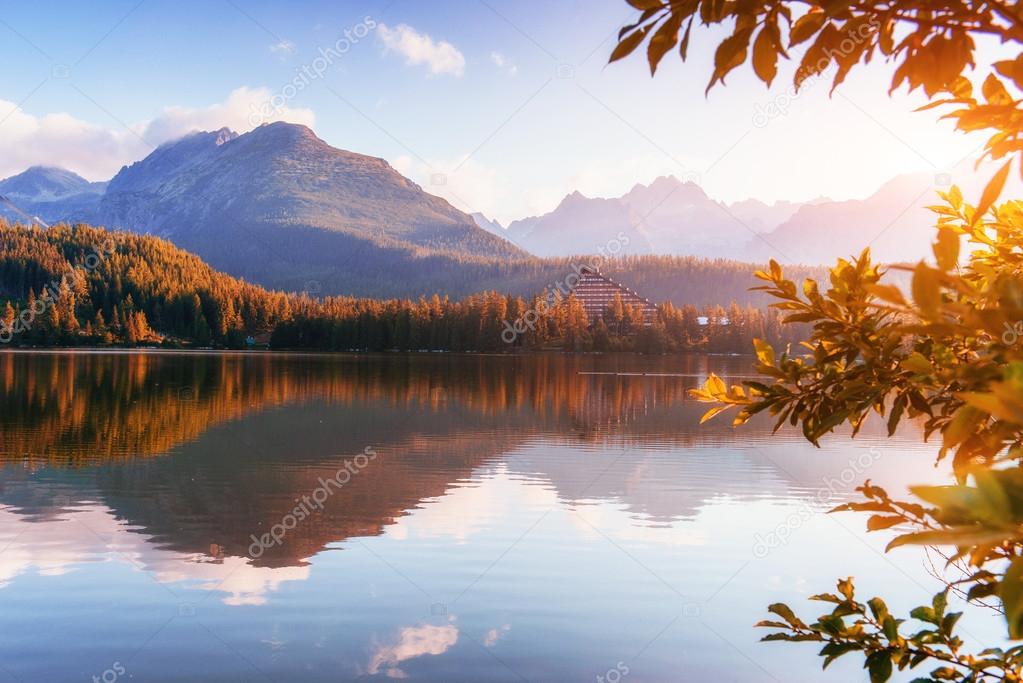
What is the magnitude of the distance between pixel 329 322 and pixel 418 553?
496 ft

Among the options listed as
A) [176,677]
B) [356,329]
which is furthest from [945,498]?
[356,329]

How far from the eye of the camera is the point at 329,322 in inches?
6314

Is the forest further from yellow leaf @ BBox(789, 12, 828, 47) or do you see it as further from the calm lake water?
yellow leaf @ BBox(789, 12, 828, 47)

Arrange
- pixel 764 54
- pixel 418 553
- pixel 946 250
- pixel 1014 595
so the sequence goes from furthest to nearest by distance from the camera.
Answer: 1. pixel 418 553
2. pixel 764 54
3. pixel 946 250
4. pixel 1014 595

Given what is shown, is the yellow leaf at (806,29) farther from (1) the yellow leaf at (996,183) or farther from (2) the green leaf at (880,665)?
(2) the green leaf at (880,665)

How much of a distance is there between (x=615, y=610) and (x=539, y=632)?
52.6 inches

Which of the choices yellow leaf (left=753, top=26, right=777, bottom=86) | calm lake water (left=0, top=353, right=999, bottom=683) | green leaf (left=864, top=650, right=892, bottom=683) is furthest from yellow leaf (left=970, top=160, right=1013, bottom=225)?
calm lake water (left=0, top=353, right=999, bottom=683)

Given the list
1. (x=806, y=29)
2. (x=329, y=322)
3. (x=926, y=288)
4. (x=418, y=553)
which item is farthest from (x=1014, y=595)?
(x=329, y=322)

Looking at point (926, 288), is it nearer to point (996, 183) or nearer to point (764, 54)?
point (996, 183)

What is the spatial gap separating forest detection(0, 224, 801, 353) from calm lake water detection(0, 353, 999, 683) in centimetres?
10657

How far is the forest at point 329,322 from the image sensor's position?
148 metres

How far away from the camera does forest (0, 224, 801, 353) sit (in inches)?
5837

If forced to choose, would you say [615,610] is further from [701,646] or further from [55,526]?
[55,526]

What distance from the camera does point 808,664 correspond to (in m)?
9.49
